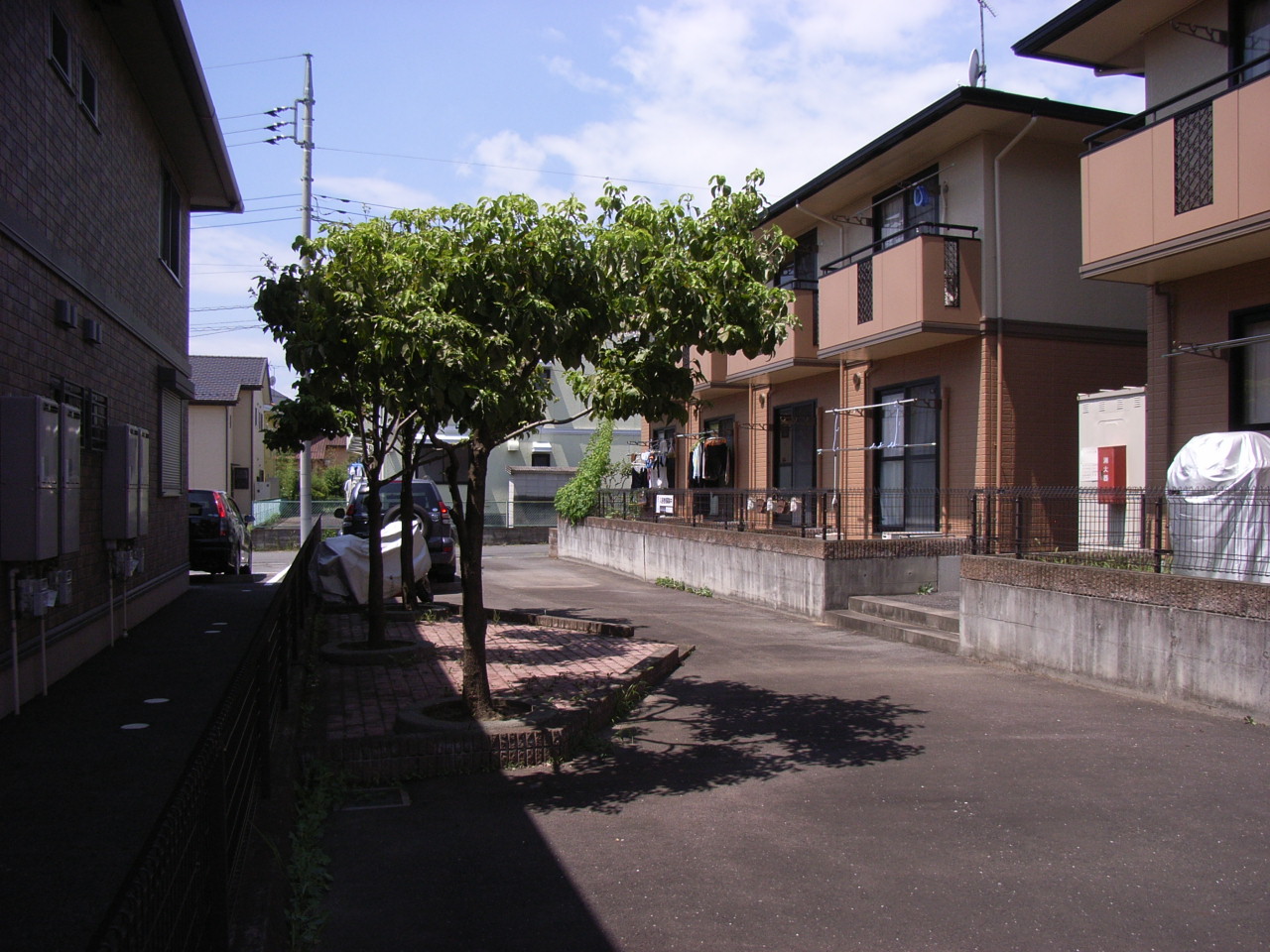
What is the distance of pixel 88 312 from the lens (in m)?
8.49

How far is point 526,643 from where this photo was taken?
Answer: 10445 mm

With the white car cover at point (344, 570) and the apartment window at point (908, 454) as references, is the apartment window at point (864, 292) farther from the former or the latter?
the white car cover at point (344, 570)

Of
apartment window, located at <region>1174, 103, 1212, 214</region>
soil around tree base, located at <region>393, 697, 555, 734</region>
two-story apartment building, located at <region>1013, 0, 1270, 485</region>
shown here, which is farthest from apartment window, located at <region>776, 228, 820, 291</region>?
soil around tree base, located at <region>393, 697, 555, 734</region>

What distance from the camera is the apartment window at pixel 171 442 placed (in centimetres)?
1188

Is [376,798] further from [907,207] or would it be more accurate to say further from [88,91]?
[907,207]

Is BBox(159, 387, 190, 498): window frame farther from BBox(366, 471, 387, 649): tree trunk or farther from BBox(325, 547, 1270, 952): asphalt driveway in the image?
BBox(325, 547, 1270, 952): asphalt driveway

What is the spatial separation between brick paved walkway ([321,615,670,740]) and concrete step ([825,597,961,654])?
9.73 ft

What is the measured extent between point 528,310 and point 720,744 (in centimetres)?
334

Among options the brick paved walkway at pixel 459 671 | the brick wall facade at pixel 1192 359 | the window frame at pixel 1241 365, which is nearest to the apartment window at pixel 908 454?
the brick wall facade at pixel 1192 359

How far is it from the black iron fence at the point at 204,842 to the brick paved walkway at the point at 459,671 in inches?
84.1

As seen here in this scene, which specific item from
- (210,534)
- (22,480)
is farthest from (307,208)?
(22,480)

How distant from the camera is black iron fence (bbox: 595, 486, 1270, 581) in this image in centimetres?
807

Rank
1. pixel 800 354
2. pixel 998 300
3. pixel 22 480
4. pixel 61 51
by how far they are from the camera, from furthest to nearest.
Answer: pixel 800 354 → pixel 998 300 → pixel 61 51 → pixel 22 480

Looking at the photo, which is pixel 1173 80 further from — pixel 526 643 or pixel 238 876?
pixel 238 876
